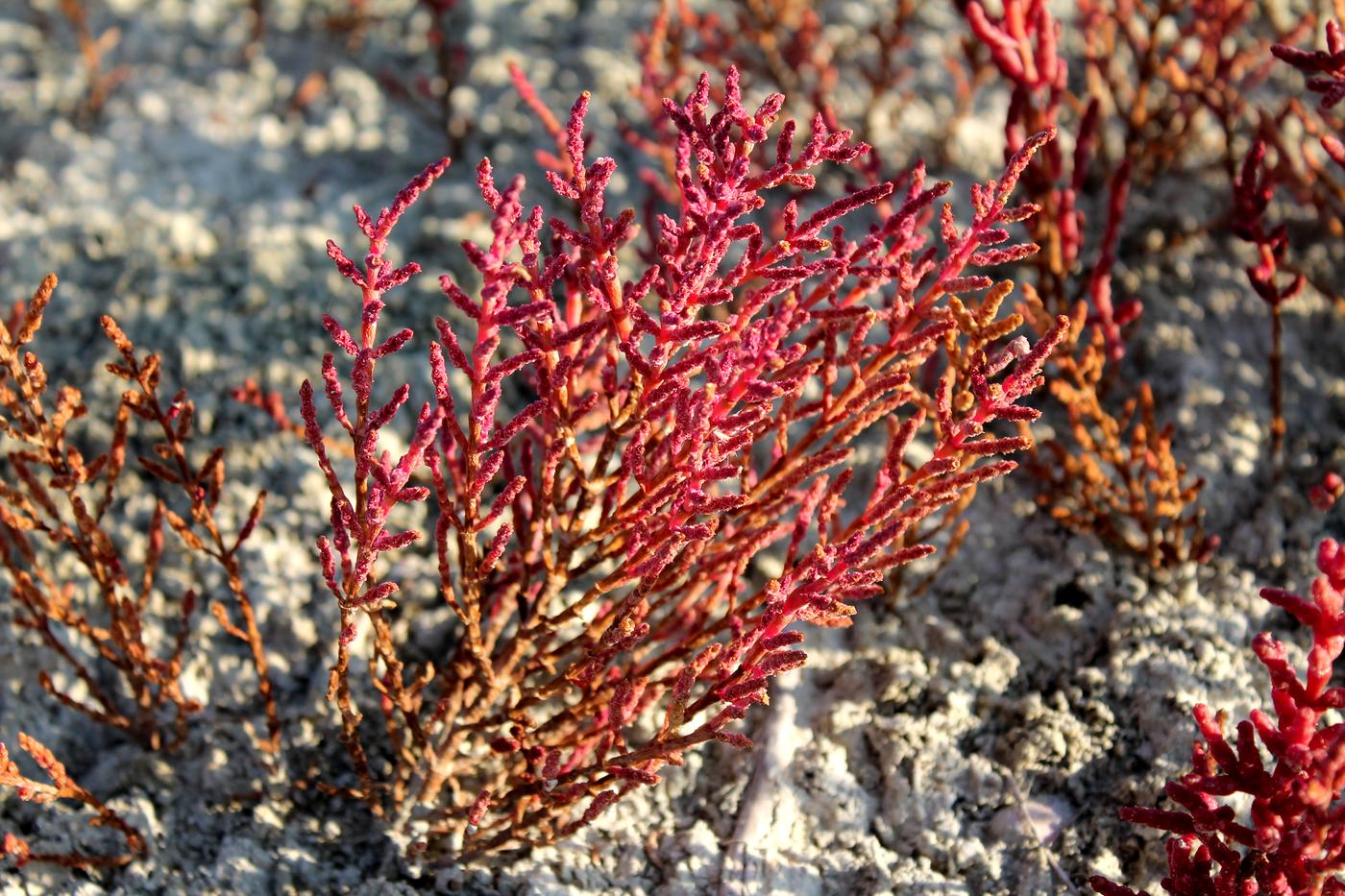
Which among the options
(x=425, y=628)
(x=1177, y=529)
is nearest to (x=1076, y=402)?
(x=1177, y=529)

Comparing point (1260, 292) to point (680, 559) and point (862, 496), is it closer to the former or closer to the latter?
point (862, 496)

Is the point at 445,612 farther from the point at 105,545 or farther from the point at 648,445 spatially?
the point at 648,445

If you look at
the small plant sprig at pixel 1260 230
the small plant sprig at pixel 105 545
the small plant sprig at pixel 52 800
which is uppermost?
the small plant sprig at pixel 1260 230

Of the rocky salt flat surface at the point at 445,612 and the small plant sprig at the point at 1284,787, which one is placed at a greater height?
the rocky salt flat surface at the point at 445,612

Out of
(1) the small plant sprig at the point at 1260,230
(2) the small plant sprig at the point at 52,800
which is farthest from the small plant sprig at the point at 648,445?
(1) the small plant sprig at the point at 1260,230

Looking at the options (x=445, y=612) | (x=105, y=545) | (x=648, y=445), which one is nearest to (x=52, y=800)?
(x=105, y=545)

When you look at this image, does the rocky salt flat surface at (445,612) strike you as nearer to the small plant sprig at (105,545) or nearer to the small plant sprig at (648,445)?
the small plant sprig at (105,545)
